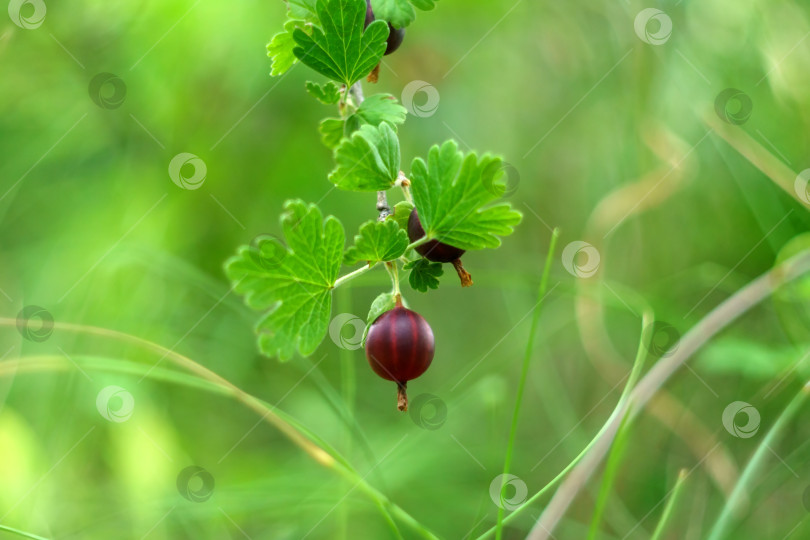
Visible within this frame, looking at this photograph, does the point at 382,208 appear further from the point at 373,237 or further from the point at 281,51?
the point at 281,51

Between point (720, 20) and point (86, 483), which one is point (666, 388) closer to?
point (720, 20)

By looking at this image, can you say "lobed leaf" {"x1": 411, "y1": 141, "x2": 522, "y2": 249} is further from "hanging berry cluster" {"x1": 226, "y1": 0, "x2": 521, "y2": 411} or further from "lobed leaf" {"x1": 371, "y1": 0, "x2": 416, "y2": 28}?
"lobed leaf" {"x1": 371, "y1": 0, "x2": 416, "y2": 28}

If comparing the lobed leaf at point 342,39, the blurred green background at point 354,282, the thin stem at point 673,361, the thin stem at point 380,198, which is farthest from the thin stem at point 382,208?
the blurred green background at point 354,282

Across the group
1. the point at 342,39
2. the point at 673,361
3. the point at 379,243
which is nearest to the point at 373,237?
the point at 379,243

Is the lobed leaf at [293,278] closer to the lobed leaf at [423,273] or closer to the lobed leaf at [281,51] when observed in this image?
the lobed leaf at [423,273]

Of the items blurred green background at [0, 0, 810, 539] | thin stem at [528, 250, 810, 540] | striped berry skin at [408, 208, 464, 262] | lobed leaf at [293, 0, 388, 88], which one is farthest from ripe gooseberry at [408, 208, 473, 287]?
blurred green background at [0, 0, 810, 539]

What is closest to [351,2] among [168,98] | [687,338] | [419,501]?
[687,338]
